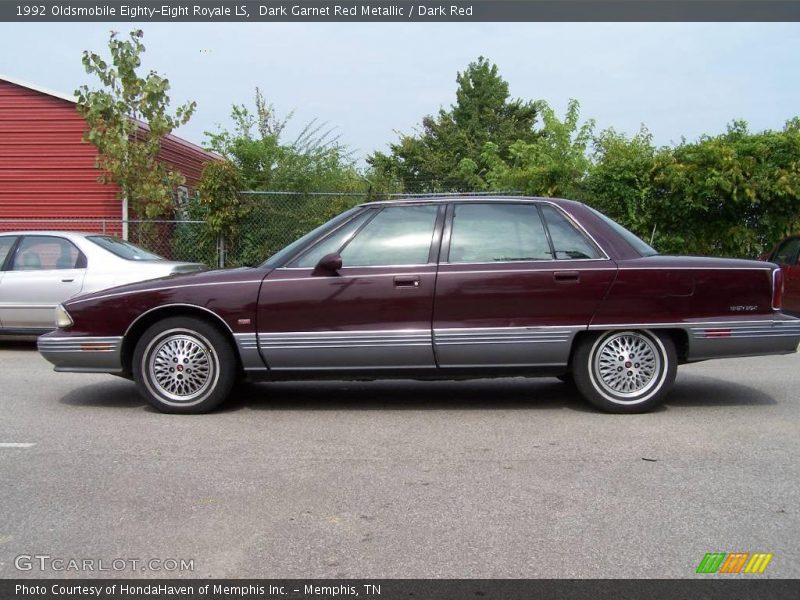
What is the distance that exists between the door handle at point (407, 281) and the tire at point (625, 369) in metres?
1.33

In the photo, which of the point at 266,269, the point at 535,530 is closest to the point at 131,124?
the point at 266,269

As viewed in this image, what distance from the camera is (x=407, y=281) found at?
226 inches

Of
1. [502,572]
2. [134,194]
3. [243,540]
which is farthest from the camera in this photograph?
[134,194]

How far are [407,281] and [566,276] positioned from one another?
45.6 inches

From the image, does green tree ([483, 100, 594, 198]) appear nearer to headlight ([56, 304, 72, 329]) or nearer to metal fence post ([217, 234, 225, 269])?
metal fence post ([217, 234, 225, 269])

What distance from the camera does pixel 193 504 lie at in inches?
156

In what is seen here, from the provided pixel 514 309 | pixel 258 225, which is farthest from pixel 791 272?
pixel 258 225

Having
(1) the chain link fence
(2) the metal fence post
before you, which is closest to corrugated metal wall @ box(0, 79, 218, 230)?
(1) the chain link fence

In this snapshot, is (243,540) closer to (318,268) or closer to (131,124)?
(318,268)

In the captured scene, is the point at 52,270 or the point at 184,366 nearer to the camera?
the point at 184,366

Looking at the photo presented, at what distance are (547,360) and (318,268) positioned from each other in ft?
5.94

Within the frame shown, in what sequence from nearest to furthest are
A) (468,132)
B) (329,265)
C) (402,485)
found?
(402,485)
(329,265)
(468,132)

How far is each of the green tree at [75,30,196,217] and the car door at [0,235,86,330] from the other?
20.7 ft

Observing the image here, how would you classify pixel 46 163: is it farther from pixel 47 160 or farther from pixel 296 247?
pixel 296 247
